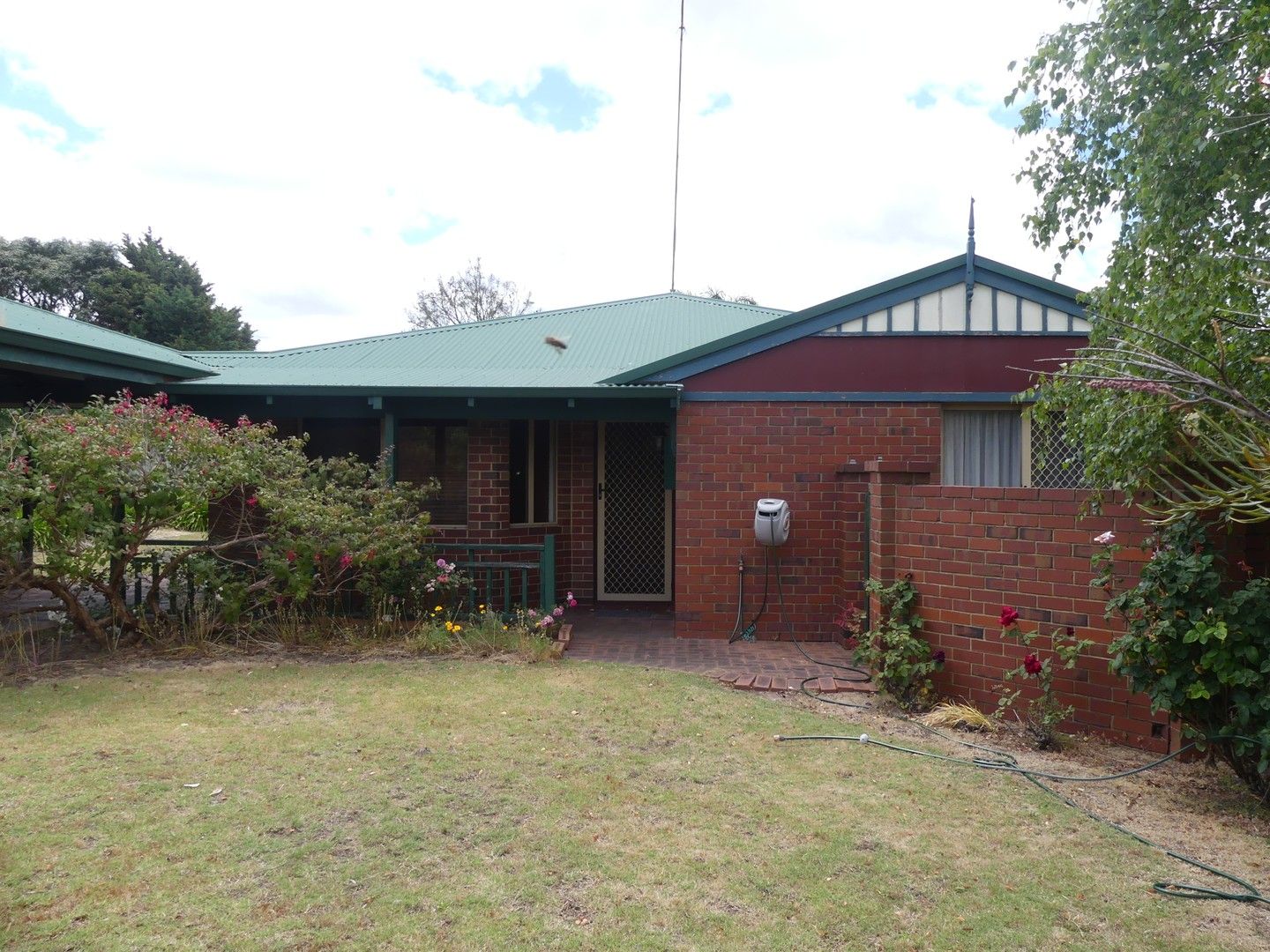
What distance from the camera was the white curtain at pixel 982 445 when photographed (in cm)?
776

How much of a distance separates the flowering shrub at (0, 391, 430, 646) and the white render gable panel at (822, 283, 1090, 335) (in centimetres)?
499

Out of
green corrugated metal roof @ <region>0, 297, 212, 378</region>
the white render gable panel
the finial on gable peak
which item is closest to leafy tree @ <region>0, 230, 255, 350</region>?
Result: green corrugated metal roof @ <region>0, 297, 212, 378</region>

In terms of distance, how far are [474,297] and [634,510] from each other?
3034cm

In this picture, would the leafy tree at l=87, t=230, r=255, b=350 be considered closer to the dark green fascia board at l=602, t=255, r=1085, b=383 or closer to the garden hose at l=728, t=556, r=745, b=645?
the dark green fascia board at l=602, t=255, r=1085, b=383

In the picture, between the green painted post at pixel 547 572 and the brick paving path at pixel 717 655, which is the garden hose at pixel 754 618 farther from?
the green painted post at pixel 547 572

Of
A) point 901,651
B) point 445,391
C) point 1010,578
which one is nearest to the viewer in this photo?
point 1010,578

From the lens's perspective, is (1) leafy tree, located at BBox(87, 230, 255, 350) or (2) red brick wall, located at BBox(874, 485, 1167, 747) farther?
(1) leafy tree, located at BBox(87, 230, 255, 350)

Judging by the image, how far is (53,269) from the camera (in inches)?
1261

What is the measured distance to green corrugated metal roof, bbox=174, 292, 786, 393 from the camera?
27.5 feet

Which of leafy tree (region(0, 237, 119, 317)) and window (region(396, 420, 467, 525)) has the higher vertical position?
leafy tree (region(0, 237, 119, 317))

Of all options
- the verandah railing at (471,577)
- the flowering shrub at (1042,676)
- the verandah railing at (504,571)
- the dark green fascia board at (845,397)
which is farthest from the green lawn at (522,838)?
the dark green fascia board at (845,397)

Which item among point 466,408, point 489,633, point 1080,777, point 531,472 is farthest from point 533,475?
point 1080,777

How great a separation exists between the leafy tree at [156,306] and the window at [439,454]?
84.8ft

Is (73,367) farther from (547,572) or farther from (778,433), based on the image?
(778,433)
